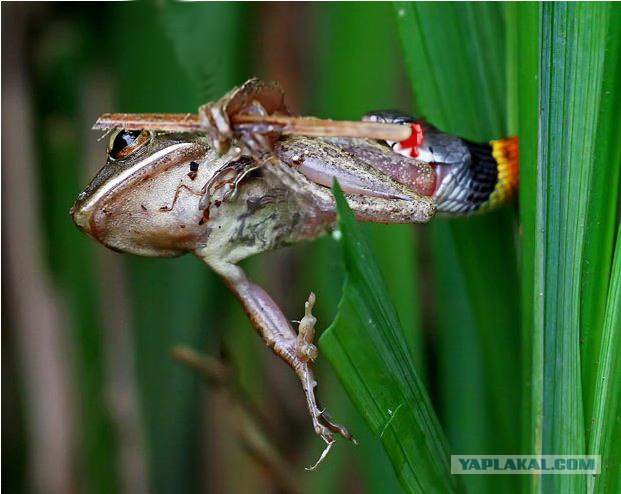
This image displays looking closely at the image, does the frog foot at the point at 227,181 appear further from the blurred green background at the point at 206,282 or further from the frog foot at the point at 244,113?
the blurred green background at the point at 206,282

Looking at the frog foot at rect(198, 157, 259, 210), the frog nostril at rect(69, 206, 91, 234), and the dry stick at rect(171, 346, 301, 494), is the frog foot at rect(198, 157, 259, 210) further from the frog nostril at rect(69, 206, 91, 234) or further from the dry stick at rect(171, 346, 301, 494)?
the dry stick at rect(171, 346, 301, 494)

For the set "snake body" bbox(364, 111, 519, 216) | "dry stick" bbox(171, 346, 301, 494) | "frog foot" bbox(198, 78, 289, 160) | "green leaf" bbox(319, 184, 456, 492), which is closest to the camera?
"green leaf" bbox(319, 184, 456, 492)

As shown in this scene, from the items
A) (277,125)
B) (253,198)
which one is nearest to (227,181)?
(253,198)

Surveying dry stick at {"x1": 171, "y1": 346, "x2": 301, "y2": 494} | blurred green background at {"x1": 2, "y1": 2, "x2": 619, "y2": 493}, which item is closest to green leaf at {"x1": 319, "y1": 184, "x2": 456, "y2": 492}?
blurred green background at {"x1": 2, "y1": 2, "x2": 619, "y2": 493}

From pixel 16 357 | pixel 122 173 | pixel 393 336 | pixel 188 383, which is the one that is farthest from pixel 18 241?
pixel 393 336

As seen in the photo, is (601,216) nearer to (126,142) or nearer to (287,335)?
(287,335)

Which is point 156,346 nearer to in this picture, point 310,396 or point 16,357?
point 16,357

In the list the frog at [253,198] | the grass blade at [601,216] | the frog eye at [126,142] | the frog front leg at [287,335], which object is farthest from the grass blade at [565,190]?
the frog eye at [126,142]
